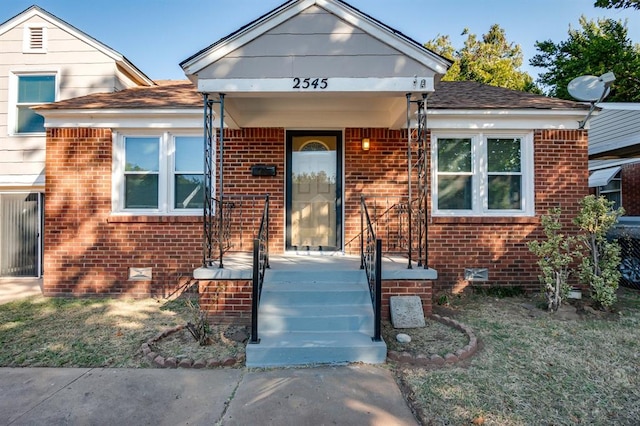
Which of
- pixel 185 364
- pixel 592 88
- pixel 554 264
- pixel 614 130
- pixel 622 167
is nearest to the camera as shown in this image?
pixel 185 364

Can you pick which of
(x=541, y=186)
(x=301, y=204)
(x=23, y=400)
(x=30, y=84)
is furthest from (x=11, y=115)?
(x=541, y=186)

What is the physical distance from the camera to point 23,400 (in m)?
2.88

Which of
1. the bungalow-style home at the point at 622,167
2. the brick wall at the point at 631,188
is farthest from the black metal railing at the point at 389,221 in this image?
the brick wall at the point at 631,188

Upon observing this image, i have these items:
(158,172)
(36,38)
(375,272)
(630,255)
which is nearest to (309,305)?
(375,272)

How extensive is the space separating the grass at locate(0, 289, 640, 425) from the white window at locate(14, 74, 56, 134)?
4169 millimetres

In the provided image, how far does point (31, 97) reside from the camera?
770 cm

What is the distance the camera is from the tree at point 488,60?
19641 millimetres

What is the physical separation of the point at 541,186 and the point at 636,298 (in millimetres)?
2375

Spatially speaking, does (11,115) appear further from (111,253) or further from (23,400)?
(23,400)

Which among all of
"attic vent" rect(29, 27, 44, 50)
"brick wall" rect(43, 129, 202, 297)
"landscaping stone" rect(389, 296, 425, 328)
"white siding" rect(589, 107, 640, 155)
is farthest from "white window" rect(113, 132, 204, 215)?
"white siding" rect(589, 107, 640, 155)

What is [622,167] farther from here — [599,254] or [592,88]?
[599,254]

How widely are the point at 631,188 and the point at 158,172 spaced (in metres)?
12.5

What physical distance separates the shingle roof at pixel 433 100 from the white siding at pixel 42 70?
1237mm

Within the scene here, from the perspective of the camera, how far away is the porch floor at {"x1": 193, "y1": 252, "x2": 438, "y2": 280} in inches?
176
